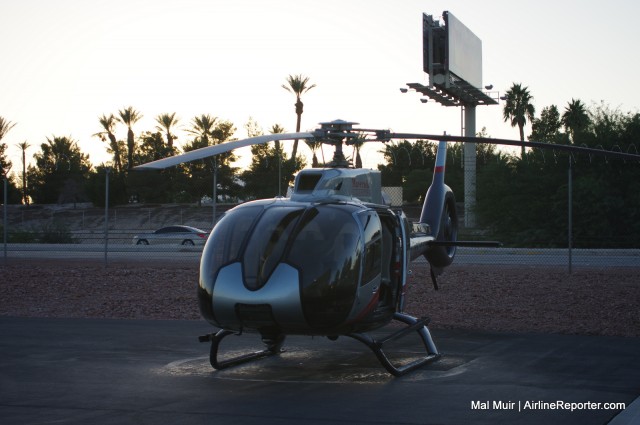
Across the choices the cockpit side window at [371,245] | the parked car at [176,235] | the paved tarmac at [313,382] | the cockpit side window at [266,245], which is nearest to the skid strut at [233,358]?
the paved tarmac at [313,382]

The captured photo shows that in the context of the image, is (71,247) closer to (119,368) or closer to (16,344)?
(16,344)

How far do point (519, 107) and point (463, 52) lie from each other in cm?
3519

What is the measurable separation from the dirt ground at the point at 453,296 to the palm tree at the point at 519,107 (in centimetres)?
6205

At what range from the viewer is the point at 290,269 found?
8906mm

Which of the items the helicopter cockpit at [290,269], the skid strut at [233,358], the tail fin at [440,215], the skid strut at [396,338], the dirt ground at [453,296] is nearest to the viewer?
the helicopter cockpit at [290,269]

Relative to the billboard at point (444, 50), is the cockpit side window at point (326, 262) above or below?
below

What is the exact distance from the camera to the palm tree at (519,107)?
271 ft

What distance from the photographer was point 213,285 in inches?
360

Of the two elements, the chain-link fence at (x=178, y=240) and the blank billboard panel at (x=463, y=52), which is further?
the blank billboard panel at (x=463, y=52)

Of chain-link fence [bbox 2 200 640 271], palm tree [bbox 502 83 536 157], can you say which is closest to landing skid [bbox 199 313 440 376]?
chain-link fence [bbox 2 200 640 271]

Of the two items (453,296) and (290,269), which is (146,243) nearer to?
(453,296)

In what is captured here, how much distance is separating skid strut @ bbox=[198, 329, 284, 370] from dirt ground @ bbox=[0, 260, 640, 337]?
175 inches

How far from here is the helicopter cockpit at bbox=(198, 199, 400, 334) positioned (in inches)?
347

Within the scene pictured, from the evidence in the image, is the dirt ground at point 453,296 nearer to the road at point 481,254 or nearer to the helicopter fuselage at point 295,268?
the road at point 481,254
